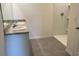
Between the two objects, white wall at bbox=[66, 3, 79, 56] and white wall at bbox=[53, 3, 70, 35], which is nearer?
white wall at bbox=[66, 3, 79, 56]

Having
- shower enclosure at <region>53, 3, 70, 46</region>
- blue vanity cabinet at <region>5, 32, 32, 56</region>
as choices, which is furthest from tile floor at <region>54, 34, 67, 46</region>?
blue vanity cabinet at <region>5, 32, 32, 56</region>

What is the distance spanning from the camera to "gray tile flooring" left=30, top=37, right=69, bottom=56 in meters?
2.10

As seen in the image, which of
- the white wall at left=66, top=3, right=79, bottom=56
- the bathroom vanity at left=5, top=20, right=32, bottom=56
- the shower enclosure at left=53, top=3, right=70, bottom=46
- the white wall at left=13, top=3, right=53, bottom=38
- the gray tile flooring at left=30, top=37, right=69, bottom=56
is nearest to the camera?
the bathroom vanity at left=5, top=20, right=32, bottom=56

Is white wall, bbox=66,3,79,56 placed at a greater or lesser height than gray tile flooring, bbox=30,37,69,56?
greater

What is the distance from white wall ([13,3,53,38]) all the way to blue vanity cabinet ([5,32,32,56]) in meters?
0.88

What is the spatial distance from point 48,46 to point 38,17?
2.32 ft

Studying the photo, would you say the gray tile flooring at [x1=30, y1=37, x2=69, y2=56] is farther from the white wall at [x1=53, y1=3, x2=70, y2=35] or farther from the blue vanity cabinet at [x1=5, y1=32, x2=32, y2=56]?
the blue vanity cabinet at [x1=5, y1=32, x2=32, y2=56]

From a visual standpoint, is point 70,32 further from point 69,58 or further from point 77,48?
point 69,58

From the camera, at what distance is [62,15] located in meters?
2.31

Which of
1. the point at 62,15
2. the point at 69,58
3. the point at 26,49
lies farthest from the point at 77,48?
the point at 69,58

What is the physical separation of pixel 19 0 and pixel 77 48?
1711 millimetres

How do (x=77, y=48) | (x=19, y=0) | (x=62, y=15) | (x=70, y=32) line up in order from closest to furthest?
(x=19, y=0), (x=77, y=48), (x=70, y=32), (x=62, y=15)

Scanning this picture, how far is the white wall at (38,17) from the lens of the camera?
8.20 ft

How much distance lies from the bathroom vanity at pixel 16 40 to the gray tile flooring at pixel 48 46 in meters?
0.54
